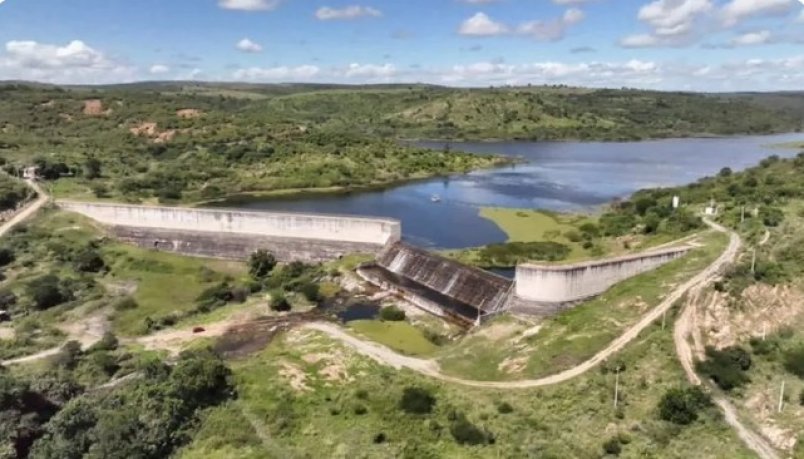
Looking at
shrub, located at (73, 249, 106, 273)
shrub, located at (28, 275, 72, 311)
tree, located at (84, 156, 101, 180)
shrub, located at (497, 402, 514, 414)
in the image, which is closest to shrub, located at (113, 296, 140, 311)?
shrub, located at (28, 275, 72, 311)

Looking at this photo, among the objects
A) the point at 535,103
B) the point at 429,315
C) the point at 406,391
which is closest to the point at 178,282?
the point at 429,315

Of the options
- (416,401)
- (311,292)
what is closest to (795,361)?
(416,401)

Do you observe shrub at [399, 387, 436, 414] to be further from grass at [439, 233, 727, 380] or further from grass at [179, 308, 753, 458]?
grass at [439, 233, 727, 380]

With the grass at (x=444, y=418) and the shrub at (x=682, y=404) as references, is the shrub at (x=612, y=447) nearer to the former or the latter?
the grass at (x=444, y=418)

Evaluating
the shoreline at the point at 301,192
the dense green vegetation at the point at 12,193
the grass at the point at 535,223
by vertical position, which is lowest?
the grass at the point at 535,223

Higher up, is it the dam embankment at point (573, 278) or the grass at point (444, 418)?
the dam embankment at point (573, 278)

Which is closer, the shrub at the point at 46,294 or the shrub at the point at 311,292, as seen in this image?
the shrub at the point at 46,294

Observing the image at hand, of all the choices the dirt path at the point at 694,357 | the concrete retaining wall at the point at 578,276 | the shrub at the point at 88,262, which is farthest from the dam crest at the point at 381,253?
the shrub at the point at 88,262
